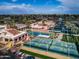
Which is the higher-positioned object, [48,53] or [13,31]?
[13,31]

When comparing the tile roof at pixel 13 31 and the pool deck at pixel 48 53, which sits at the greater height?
the tile roof at pixel 13 31

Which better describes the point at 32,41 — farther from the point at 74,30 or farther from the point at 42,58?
the point at 74,30

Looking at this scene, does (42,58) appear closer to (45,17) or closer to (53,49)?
(53,49)

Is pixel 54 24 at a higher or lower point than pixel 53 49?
higher

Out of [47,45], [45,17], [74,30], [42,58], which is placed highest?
[45,17]

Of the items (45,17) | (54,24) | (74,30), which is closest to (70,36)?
(74,30)

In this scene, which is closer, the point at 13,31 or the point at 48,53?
the point at 48,53

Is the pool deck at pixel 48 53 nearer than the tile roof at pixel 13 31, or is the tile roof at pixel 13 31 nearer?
the pool deck at pixel 48 53

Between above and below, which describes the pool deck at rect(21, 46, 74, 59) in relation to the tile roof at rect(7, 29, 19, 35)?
below

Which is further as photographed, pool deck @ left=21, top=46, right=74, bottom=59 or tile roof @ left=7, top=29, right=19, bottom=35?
tile roof @ left=7, top=29, right=19, bottom=35
